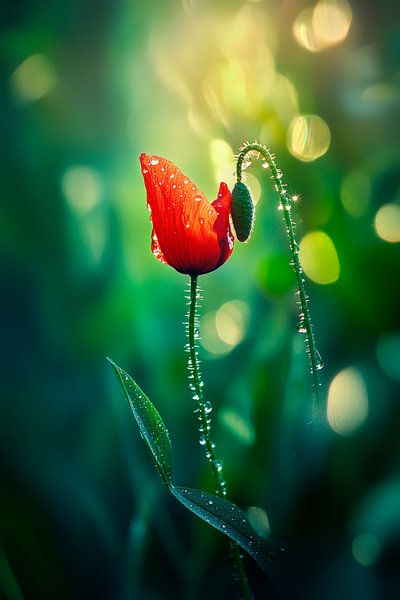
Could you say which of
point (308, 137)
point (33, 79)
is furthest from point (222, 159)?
point (33, 79)

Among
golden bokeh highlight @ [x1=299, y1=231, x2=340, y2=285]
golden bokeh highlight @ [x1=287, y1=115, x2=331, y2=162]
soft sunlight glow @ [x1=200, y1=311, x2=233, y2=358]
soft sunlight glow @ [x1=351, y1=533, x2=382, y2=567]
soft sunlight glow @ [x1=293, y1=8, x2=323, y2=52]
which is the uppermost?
soft sunlight glow @ [x1=293, y1=8, x2=323, y2=52]

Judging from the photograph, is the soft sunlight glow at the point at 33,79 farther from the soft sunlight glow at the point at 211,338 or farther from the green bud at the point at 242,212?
the green bud at the point at 242,212

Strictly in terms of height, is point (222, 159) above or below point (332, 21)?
below

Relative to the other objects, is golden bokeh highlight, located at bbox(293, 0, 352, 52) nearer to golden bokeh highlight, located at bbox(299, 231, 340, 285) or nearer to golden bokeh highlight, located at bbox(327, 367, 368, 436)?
golden bokeh highlight, located at bbox(299, 231, 340, 285)

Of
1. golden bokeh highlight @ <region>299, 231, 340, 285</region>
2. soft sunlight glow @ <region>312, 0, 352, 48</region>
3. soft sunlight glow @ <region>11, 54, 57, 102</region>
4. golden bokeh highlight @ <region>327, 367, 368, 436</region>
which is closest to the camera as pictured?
golden bokeh highlight @ <region>327, 367, 368, 436</region>

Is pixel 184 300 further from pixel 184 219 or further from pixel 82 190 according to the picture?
pixel 184 219

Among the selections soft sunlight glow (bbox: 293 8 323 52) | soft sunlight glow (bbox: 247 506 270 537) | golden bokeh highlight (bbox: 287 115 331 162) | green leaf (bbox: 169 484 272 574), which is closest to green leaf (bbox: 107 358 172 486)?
green leaf (bbox: 169 484 272 574)

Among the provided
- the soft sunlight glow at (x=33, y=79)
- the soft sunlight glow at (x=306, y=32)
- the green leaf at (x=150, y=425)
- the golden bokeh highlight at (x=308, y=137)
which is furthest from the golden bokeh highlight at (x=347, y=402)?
the soft sunlight glow at (x=33, y=79)
